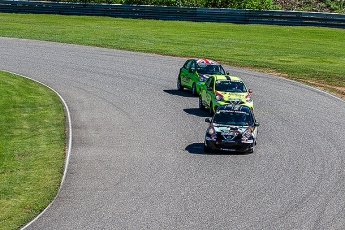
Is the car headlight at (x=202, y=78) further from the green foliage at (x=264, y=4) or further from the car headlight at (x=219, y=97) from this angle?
the green foliage at (x=264, y=4)

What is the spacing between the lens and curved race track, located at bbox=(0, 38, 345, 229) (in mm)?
19594

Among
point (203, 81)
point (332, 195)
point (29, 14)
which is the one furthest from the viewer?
point (29, 14)

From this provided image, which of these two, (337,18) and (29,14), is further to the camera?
(29,14)

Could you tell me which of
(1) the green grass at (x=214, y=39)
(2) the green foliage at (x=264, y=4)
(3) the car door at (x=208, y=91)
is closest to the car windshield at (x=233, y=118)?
(3) the car door at (x=208, y=91)

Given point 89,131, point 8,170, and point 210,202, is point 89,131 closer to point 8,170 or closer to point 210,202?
point 8,170

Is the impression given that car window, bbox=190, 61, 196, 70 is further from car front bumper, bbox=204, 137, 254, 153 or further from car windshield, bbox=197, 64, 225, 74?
car front bumper, bbox=204, 137, 254, 153

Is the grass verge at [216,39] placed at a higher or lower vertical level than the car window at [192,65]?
lower

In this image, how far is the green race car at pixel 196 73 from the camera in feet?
120

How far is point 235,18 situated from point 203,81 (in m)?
25.8

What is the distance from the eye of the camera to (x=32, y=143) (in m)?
27.5

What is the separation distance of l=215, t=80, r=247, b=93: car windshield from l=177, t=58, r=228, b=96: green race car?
3148mm

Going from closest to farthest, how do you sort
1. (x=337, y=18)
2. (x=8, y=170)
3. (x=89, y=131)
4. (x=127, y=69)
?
(x=8, y=170), (x=89, y=131), (x=127, y=69), (x=337, y=18)

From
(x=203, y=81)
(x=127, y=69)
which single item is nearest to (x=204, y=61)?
(x=203, y=81)

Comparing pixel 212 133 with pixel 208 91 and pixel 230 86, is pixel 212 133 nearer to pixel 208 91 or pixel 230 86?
pixel 208 91
